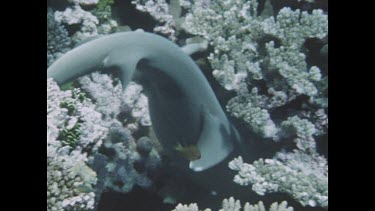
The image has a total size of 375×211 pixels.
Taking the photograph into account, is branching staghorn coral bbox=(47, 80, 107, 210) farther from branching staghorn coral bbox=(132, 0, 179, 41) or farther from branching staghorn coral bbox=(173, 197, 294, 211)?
branching staghorn coral bbox=(132, 0, 179, 41)

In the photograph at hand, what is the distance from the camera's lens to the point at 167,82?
196 centimetres

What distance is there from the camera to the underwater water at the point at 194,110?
6.28ft

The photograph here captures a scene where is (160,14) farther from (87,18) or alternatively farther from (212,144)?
(212,144)

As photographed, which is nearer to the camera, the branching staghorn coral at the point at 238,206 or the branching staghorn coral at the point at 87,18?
the branching staghorn coral at the point at 238,206

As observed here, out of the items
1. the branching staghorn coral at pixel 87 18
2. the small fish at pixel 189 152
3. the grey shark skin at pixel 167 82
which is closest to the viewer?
the grey shark skin at pixel 167 82

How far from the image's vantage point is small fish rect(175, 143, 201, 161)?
197 centimetres

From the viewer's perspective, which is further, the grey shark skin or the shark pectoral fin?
the shark pectoral fin

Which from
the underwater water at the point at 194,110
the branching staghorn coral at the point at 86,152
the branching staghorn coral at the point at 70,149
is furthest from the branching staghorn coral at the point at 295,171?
the branching staghorn coral at the point at 70,149

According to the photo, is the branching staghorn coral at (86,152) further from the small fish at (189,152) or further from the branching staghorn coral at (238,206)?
the branching staghorn coral at (238,206)

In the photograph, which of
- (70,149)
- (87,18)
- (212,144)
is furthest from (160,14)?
(70,149)

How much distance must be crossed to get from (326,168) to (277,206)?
0.35m

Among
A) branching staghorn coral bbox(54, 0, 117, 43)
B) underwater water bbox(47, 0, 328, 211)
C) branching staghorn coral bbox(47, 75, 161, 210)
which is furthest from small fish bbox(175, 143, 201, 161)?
branching staghorn coral bbox(54, 0, 117, 43)

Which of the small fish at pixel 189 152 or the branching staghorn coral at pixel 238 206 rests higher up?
the small fish at pixel 189 152
